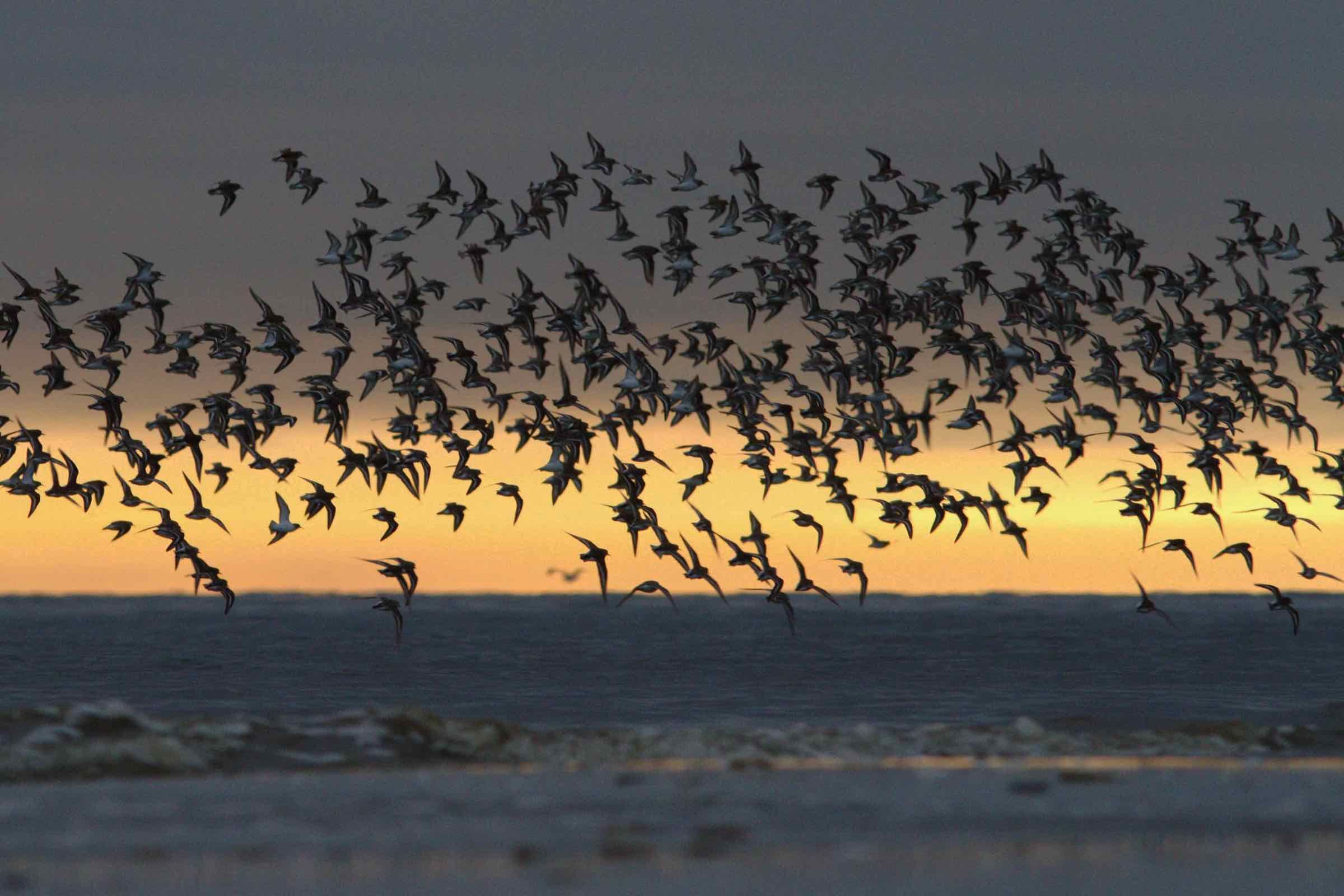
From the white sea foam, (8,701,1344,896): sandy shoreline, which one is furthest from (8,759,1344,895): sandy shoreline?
the white sea foam

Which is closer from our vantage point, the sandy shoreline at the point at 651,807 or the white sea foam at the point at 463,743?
the sandy shoreline at the point at 651,807

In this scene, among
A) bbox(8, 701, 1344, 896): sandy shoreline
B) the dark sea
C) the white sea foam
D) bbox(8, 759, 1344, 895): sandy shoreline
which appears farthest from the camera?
the dark sea

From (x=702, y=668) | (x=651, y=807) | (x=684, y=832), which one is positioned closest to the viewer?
(x=684, y=832)

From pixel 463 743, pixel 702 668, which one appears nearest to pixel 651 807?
pixel 463 743

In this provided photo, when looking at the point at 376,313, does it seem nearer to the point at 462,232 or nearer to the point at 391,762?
the point at 462,232

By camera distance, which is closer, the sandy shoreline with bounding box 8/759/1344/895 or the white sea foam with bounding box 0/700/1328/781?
the sandy shoreline with bounding box 8/759/1344/895

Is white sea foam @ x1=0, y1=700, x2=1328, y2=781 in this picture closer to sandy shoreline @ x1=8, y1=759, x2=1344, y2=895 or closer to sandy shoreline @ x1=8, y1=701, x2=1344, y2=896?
sandy shoreline @ x1=8, y1=701, x2=1344, y2=896

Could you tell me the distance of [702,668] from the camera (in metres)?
75.0

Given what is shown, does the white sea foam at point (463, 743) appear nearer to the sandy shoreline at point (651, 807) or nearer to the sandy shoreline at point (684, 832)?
the sandy shoreline at point (651, 807)

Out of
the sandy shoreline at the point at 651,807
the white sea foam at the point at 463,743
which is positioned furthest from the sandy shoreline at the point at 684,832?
the white sea foam at the point at 463,743

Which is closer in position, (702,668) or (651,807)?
(651,807)

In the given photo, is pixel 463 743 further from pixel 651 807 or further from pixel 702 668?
pixel 702 668

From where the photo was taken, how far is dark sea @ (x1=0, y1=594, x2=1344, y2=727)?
159ft

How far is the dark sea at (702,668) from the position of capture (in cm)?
4841
